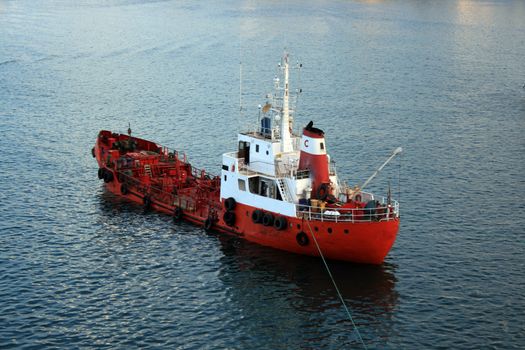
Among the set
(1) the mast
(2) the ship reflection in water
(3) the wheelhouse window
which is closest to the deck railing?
(2) the ship reflection in water

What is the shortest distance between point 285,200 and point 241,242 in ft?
17.7

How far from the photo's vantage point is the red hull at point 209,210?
170 ft

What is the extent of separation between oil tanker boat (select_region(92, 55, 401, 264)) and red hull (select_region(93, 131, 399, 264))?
0.25 ft

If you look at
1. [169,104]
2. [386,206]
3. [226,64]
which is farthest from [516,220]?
[226,64]

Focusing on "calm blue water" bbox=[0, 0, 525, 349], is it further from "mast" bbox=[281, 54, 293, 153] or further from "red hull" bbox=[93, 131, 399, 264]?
"mast" bbox=[281, 54, 293, 153]

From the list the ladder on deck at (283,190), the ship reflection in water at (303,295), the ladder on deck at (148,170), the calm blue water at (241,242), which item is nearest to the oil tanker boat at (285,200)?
the ladder on deck at (283,190)

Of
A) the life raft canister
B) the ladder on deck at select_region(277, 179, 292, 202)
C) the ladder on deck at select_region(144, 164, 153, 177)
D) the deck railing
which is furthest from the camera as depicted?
the ladder on deck at select_region(144, 164, 153, 177)

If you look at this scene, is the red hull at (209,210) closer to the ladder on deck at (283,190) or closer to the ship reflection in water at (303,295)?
the ship reflection in water at (303,295)

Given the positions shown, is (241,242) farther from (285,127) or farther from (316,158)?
(285,127)

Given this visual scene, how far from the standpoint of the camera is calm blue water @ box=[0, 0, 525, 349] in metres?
46.2

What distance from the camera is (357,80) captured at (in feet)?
408

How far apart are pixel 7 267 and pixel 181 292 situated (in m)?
12.9

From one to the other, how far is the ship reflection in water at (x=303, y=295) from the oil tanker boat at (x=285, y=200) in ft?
4.06

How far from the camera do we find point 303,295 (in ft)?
164
